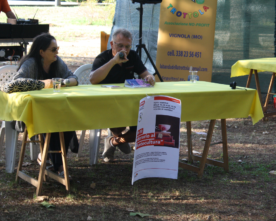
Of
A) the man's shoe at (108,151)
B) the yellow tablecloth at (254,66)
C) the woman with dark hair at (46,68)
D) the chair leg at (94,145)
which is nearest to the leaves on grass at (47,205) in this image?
the woman with dark hair at (46,68)

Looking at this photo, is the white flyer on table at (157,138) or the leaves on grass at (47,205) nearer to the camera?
the leaves on grass at (47,205)

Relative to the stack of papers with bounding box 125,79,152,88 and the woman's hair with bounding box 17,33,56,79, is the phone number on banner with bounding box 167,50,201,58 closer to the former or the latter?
the stack of papers with bounding box 125,79,152,88

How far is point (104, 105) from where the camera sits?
8.44ft

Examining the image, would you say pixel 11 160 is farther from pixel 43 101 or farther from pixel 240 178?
pixel 240 178

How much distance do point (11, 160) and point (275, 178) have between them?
237cm

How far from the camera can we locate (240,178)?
326 centimetres

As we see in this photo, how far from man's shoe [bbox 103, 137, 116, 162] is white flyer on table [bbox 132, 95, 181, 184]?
850 millimetres

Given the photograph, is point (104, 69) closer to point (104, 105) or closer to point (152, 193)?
point (104, 105)

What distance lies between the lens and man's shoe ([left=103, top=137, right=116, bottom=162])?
3.57m

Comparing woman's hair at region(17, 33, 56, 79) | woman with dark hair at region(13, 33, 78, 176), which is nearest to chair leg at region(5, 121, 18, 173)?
woman with dark hair at region(13, 33, 78, 176)

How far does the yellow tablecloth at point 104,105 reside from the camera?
7.75 ft

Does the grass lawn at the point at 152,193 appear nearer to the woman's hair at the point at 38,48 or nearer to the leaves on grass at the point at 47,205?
the leaves on grass at the point at 47,205

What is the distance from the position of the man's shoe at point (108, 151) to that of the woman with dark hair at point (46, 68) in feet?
1.65

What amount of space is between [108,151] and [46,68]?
1.02m
